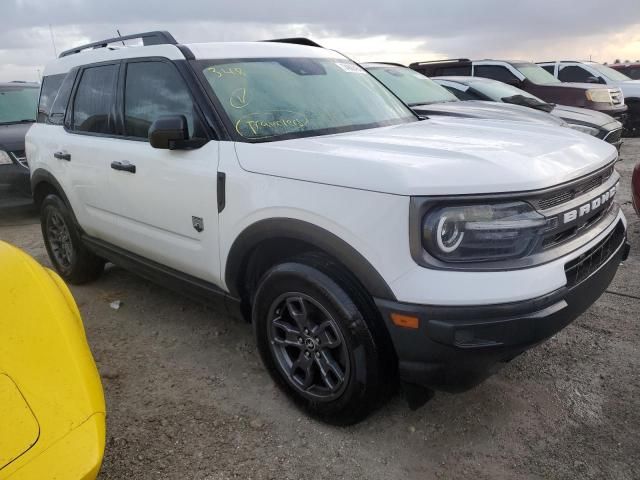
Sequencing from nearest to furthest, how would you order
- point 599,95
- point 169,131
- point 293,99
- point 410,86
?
1. point 169,131
2. point 293,99
3. point 410,86
4. point 599,95

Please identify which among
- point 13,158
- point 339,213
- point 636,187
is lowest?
point 13,158

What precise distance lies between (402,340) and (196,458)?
44.2 inches

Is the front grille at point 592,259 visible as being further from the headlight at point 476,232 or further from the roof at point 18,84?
the roof at point 18,84

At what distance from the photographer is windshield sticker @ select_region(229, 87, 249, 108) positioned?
9.68 ft

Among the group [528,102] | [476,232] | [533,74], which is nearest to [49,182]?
[476,232]

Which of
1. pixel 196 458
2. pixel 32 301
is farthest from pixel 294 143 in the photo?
pixel 196 458

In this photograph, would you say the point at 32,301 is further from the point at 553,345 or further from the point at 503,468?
the point at 553,345

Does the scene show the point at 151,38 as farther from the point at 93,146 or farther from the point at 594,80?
the point at 594,80

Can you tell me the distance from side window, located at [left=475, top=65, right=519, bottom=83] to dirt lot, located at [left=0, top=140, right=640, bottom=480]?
27.1 feet

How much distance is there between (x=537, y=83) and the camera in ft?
34.9

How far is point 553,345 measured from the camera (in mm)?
3299

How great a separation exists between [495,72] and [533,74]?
2.52ft

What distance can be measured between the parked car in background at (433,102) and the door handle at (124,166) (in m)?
3.70

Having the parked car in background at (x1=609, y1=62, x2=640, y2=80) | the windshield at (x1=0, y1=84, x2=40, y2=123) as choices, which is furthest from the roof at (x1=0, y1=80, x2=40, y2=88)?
the parked car in background at (x1=609, y1=62, x2=640, y2=80)
